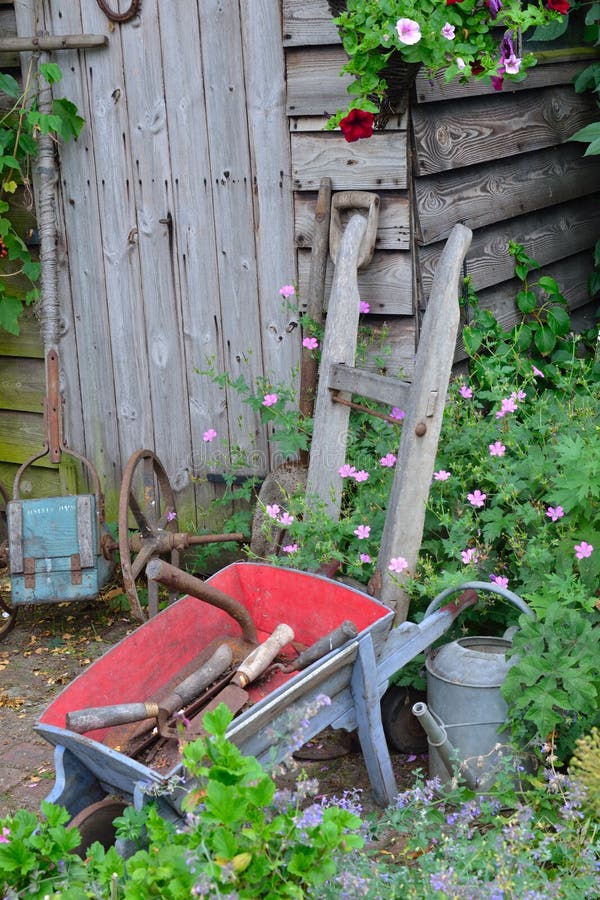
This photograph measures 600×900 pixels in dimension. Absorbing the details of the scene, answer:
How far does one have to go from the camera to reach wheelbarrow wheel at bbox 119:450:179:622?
11.4 ft

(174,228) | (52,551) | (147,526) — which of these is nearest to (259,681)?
(147,526)

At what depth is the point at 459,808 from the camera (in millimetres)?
2824

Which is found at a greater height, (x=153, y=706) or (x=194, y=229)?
(x=194, y=229)

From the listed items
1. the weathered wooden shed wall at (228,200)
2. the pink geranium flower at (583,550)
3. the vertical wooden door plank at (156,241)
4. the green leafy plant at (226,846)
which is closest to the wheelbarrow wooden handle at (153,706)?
the green leafy plant at (226,846)

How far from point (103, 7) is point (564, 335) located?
2.36m

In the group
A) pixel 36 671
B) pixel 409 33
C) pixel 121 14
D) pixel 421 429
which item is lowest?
pixel 36 671

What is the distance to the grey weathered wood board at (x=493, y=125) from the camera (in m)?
3.59

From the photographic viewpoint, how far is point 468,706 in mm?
2785

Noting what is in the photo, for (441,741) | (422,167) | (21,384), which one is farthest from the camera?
(21,384)

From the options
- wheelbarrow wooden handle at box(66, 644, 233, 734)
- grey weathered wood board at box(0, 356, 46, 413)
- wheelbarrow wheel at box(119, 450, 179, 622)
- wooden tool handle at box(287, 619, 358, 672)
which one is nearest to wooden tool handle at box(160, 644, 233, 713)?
wheelbarrow wooden handle at box(66, 644, 233, 734)

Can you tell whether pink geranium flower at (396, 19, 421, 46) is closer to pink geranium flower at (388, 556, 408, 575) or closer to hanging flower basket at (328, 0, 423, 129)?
hanging flower basket at (328, 0, 423, 129)

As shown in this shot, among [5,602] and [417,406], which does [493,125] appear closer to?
[417,406]

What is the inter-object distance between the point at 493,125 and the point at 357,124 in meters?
1.04

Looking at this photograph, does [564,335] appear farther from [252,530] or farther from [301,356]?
[252,530]
